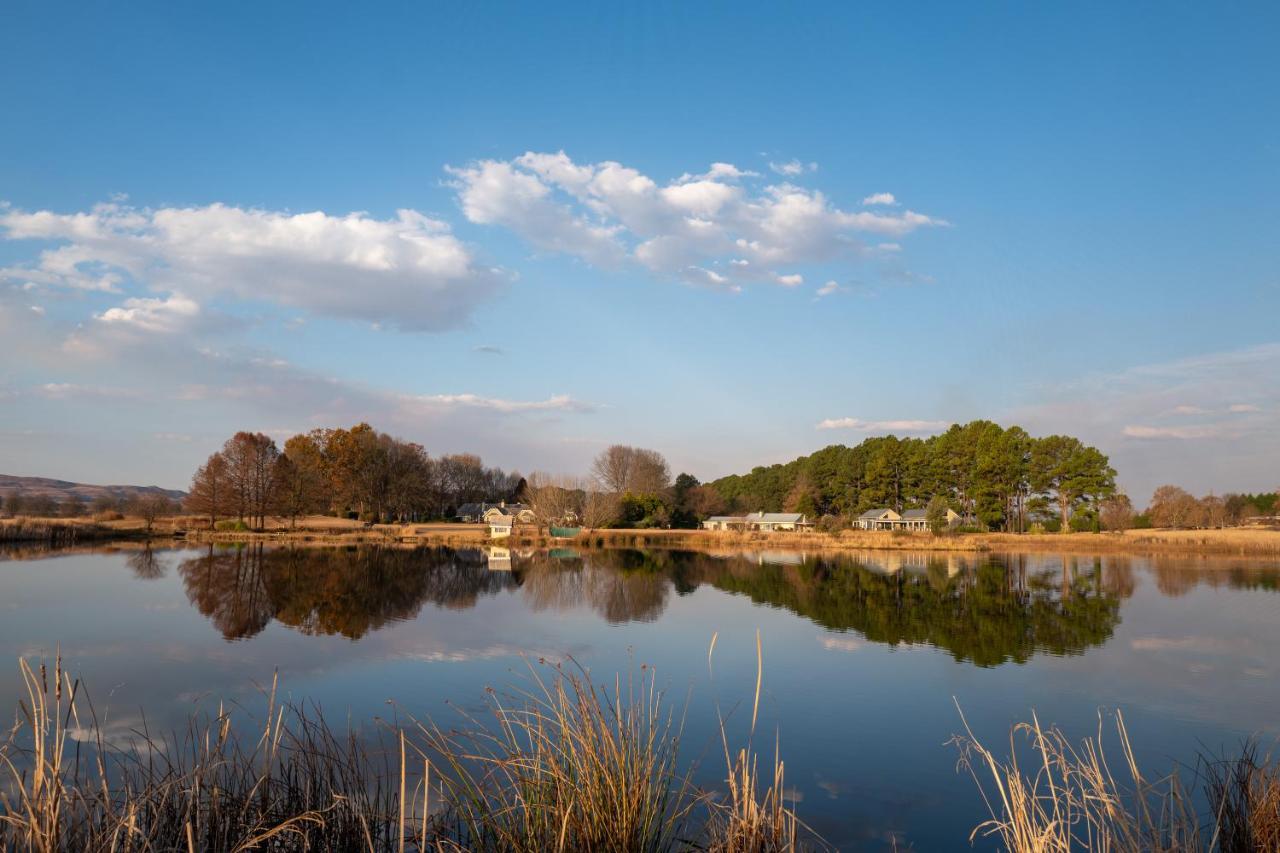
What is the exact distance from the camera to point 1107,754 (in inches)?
398

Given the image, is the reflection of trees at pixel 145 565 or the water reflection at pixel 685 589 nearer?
the water reflection at pixel 685 589

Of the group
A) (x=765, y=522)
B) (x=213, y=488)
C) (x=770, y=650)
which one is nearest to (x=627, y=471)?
(x=765, y=522)

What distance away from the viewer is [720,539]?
59.0 metres

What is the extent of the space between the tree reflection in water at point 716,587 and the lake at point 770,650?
0.60 feet

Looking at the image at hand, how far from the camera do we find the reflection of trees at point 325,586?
21.0 m

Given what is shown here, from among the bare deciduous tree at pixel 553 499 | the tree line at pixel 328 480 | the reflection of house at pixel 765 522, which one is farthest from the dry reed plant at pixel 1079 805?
the reflection of house at pixel 765 522

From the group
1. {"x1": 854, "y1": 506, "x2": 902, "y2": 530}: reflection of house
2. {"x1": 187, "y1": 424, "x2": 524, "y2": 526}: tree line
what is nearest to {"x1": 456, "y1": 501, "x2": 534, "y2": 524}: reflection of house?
{"x1": 187, "y1": 424, "x2": 524, "y2": 526}: tree line

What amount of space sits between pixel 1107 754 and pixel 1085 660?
292 inches

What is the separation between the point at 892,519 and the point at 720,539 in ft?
105

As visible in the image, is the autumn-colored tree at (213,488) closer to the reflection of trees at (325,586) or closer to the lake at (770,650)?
the reflection of trees at (325,586)

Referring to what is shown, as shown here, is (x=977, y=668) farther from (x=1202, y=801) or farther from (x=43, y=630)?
(x=43, y=630)

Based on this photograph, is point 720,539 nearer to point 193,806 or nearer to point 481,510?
point 193,806

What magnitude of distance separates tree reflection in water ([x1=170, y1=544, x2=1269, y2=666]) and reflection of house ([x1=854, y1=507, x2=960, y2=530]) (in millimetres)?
31654

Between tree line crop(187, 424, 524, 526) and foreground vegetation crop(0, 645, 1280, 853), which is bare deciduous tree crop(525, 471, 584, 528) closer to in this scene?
tree line crop(187, 424, 524, 526)
